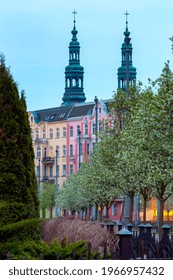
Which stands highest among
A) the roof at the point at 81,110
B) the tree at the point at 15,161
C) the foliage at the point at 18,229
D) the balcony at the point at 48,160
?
the roof at the point at 81,110

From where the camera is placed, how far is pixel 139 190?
39.8m

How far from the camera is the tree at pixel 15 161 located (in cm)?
1499

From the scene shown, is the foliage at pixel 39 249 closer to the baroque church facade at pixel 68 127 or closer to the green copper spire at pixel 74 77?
the baroque church facade at pixel 68 127

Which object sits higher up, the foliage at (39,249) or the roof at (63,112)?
the roof at (63,112)

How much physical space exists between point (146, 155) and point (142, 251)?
12389 mm

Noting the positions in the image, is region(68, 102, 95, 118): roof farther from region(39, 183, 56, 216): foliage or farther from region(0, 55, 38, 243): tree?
region(0, 55, 38, 243): tree

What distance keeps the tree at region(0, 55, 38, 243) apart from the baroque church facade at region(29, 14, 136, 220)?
303 ft

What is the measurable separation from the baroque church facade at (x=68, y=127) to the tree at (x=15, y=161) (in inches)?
3637

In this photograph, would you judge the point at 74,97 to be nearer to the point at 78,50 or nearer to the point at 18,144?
the point at 78,50

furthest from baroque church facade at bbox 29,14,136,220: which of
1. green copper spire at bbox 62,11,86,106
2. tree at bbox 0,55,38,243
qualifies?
tree at bbox 0,55,38,243

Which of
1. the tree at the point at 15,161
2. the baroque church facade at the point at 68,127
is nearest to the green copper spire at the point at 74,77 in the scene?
the baroque church facade at the point at 68,127

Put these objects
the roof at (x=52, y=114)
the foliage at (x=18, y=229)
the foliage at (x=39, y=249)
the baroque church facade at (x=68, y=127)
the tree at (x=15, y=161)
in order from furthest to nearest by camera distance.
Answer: the roof at (x=52, y=114) → the baroque church facade at (x=68, y=127) → the tree at (x=15, y=161) → the foliage at (x=18, y=229) → the foliage at (x=39, y=249)

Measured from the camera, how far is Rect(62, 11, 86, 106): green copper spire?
431ft

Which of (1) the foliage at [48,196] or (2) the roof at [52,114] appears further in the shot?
(2) the roof at [52,114]
